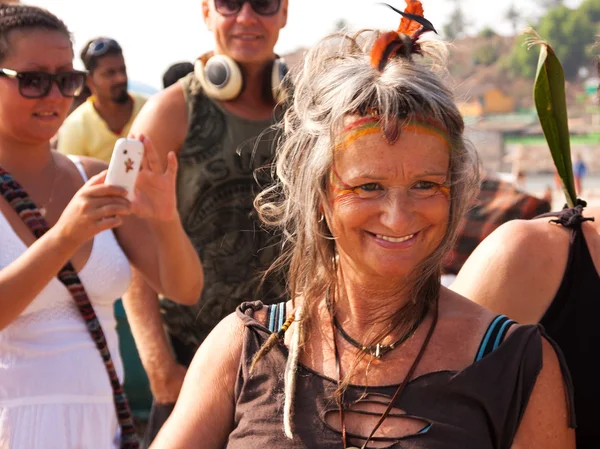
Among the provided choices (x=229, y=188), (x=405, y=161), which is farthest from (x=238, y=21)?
(x=405, y=161)

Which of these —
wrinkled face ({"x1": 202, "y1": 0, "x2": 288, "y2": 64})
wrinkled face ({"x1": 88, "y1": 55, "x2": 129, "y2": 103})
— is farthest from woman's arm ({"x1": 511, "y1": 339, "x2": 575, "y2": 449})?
wrinkled face ({"x1": 88, "y1": 55, "x2": 129, "y2": 103})

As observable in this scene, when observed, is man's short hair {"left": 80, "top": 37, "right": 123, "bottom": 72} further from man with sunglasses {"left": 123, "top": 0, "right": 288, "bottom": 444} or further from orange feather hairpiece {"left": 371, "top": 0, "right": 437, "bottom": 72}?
orange feather hairpiece {"left": 371, "top": 0, "right": 437, "bottom": 72}

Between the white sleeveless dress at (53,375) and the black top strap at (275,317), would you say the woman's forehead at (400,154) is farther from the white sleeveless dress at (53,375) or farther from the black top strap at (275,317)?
the white sleeveless dress at (53,375)

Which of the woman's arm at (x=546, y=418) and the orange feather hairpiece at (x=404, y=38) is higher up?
the orange feather hairpiece at (x=404, y=38)

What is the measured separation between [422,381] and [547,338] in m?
0.28

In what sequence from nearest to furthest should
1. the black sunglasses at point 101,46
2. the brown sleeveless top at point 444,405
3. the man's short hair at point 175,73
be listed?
the brown sleeveless top at point 444,405
the man's short hair at point 175,73
the black sunglasses at point 101,46

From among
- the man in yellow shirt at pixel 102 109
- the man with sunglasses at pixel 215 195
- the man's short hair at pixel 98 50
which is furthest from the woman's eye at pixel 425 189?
the man's short hair at pixel 98 50

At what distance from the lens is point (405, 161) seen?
83.7 inches

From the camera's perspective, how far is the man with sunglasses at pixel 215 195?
3.74 meters

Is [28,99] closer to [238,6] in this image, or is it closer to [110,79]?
[238,6]

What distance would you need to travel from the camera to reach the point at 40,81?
312 cm

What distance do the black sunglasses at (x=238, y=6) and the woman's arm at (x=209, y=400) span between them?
1.84m

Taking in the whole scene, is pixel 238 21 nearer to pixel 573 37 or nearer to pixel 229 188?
pixel 229 188

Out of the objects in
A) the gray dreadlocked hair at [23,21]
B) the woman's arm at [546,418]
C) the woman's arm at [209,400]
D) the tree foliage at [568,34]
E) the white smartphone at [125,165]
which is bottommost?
the woman's arm at [209,400]
